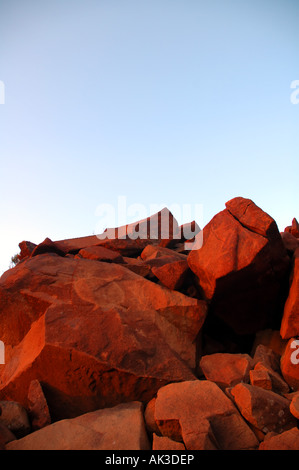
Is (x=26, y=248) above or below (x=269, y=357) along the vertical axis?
above

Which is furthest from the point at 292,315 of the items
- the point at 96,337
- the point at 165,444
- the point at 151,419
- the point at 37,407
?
the point at 37,407

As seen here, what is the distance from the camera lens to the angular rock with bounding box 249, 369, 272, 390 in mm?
3354

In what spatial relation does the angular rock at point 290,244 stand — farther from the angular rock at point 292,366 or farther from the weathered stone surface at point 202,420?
the weathered stone surface at point 202,420

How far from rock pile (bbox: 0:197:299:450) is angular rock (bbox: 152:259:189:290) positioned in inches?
0.9

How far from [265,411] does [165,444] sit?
103 centimetres

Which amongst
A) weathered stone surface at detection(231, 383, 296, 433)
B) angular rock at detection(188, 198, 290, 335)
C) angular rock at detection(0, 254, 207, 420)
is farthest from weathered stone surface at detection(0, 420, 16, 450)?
angular rock at detection(188, 198, 290, 335)

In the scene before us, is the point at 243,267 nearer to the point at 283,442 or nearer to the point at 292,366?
the point at 292,366

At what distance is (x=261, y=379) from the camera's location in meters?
3.38

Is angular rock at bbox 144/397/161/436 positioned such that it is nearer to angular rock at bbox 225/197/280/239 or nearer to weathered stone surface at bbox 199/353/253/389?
weathered stone surface at bbox 199/353/253/389

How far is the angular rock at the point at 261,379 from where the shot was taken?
3.35 m

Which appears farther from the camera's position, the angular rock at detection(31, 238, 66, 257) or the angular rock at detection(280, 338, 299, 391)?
the angular rock at detection(31, 238, 66, 257)

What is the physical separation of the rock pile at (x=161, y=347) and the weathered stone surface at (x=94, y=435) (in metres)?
0.01

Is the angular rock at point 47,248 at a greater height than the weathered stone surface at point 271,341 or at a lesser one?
greater

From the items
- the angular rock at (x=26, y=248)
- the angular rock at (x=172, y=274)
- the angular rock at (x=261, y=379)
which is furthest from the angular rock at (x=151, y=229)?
the angular rock at (x=261, y=379)
